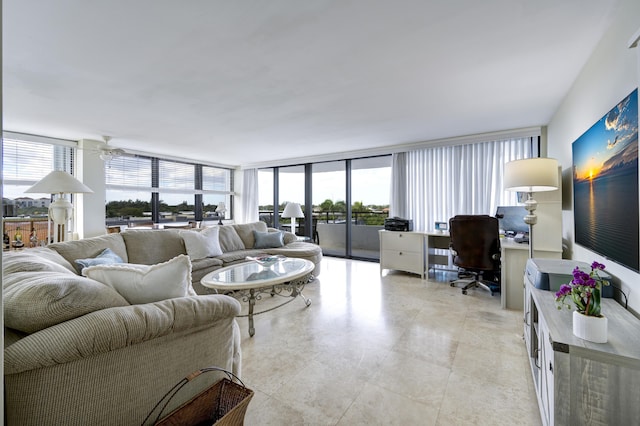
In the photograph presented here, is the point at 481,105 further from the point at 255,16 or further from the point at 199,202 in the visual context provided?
the point at 199,202

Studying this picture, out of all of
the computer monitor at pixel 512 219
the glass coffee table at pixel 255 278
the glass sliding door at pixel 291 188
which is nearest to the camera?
the glass coffee table at pixel 255 278

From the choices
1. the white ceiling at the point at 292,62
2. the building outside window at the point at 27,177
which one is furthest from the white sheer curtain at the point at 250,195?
the building outside window at the point at 27,177

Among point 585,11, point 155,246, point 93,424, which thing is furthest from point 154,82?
point 585,11

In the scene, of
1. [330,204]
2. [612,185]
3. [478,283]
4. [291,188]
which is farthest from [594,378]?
[291,188]

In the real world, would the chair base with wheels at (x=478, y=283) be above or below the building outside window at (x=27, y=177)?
below

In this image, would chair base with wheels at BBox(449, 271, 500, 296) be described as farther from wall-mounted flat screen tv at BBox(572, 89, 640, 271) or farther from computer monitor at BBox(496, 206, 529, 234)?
wall-mounted flat screen tv at BBox(572, 89, 640, 271)

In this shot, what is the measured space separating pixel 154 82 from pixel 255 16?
142cm

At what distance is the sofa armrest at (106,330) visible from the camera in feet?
2.94

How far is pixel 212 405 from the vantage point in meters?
1.27

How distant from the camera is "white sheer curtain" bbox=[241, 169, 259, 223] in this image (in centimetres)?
732

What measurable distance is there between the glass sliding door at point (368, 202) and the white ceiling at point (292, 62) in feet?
5.86

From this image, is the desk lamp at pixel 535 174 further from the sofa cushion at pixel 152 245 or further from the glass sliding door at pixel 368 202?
the sofa cushion at pixel 152 245

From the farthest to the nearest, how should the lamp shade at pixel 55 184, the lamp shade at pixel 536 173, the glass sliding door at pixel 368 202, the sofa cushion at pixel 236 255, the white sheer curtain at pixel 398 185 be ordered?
the glass sliding door at pixel 368 202 < the white sheer curtain at pixel 398 185 < the sofa cushion at pixel 236 255 < the lamp shade at pixel 55 184 < the lamp shade at pixel 536 173

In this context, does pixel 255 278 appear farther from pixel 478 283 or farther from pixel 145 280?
pixel 478 283
